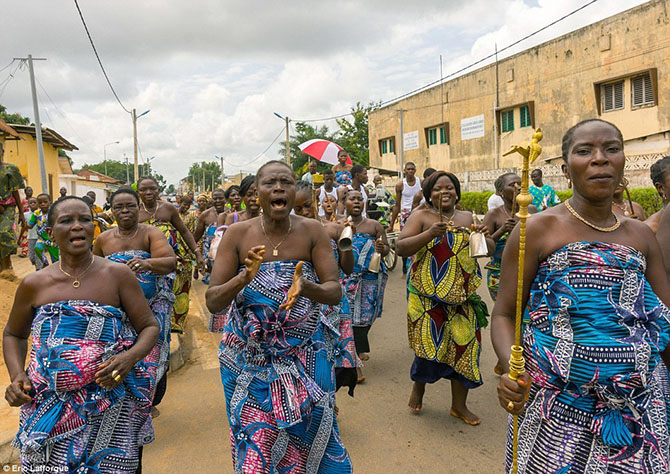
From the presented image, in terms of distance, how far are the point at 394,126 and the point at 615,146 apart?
30.8 meters

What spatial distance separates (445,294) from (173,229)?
3.12m

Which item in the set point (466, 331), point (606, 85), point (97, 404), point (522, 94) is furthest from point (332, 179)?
point (522, 94)

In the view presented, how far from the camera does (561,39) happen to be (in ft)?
68.1

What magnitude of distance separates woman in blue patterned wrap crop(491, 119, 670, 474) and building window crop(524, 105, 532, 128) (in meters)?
22.4

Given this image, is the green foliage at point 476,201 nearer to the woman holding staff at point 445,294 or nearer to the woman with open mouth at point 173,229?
the woman with open mouth at point 173,229

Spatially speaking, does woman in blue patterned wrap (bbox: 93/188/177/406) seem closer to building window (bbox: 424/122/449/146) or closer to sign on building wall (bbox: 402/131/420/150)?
building window (bbox: 424/122/449/146)

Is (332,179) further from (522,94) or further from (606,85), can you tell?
(522,94)

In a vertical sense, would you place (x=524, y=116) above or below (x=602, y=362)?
above

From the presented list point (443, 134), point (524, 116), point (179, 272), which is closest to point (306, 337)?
point (179, 272)

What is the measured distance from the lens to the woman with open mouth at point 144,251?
167 inches

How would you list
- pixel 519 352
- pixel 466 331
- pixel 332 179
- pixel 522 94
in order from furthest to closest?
pixel 522 94, pixel 332 179, pixel 466 331, pixel 519 352

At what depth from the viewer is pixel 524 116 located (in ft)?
76.1

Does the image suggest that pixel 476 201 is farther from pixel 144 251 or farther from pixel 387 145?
pixel 144 251

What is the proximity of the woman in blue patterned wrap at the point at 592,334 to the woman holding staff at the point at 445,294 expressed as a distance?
2.08 metres
